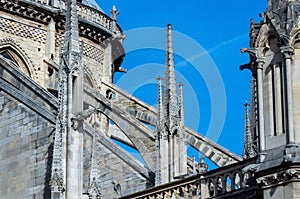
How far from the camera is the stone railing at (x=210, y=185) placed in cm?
1630

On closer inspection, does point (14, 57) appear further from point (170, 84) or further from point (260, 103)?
point (260, 103)

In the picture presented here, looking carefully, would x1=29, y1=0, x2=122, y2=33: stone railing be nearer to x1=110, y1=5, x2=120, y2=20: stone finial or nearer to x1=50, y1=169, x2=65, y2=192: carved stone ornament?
x1=110, y1=5, x2=120, y2=20: stone finial

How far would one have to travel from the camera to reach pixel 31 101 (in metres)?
24.8

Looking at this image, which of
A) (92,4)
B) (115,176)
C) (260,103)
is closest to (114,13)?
(92,4)

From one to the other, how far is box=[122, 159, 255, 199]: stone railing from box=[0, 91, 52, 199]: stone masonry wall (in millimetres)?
4401

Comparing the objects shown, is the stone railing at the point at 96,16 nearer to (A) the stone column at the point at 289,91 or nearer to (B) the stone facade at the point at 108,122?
(B) the stone facade at the point at 108,122

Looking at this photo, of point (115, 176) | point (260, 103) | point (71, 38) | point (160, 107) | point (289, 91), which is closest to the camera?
point (289, 91)

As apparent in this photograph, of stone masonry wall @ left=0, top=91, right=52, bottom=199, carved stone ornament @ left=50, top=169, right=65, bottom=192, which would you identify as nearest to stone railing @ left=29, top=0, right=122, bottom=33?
stone masonry wall @ left=0, top=91, right=52, bottom=199

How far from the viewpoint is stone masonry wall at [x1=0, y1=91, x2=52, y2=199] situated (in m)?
23.5

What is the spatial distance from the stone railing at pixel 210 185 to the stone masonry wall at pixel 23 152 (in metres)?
4.40

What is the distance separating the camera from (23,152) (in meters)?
24.3

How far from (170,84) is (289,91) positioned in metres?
8.62

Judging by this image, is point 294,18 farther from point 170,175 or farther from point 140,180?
point 140,180

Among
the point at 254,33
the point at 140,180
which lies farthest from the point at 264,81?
the point at 140,180
